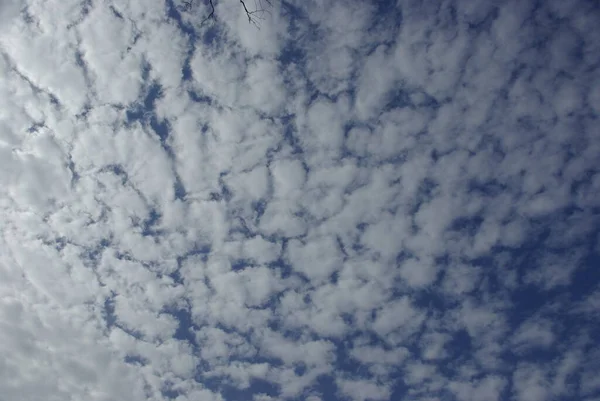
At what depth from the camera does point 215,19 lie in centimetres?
1378

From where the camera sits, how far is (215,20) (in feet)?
45.3

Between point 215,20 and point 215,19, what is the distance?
44 millimetres
